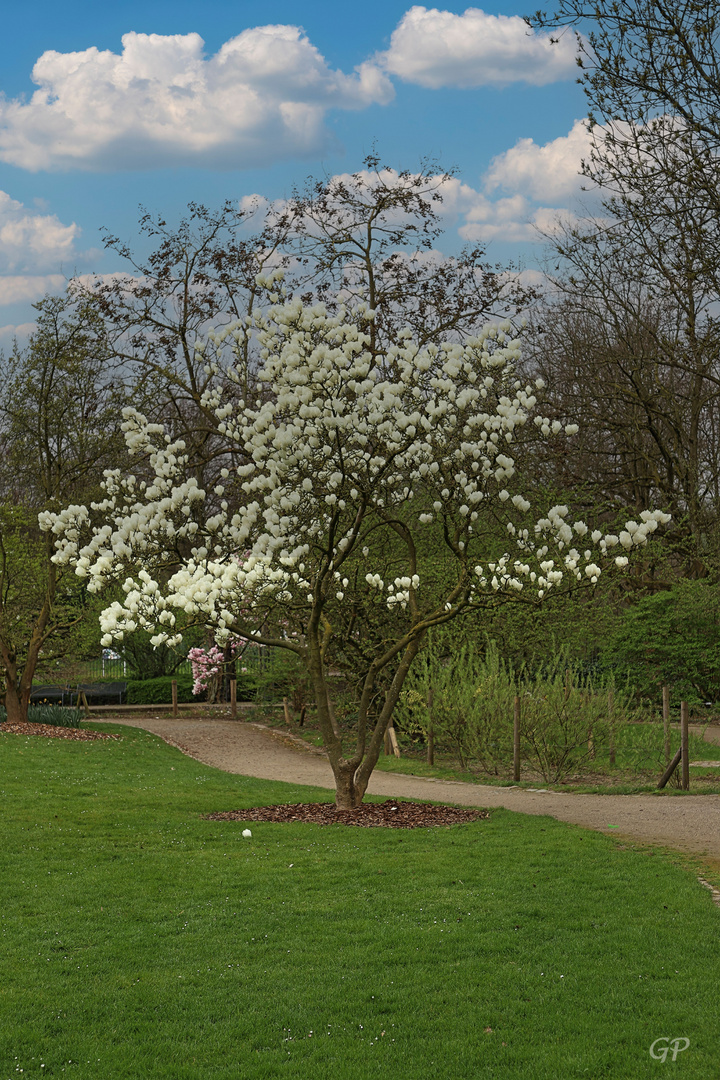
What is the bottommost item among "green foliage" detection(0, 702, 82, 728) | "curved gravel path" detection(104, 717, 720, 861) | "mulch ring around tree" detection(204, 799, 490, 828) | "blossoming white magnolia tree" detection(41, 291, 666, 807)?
"curved gravel path" detection(104, 717, 720, 861)

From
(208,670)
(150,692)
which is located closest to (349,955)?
(208,670)

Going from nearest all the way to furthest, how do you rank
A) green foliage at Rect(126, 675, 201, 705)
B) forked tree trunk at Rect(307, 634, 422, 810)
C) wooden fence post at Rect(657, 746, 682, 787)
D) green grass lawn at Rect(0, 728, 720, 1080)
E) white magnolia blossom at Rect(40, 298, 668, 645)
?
green grass lawn at Rect(0, 728, 720, 1080)
white magnolia blossom at Rect(40, 298, 668, 645)
forked tree trunk at Rect(307, 634, 422, 810)
wooden fence post at Rect(657, 746, 682, 787)
green foliage at Rect(126, 675, 201, 705)

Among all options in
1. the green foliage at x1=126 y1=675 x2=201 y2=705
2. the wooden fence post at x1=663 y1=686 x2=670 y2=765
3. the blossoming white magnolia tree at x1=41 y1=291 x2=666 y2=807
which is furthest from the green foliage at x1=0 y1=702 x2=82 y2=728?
the wooden fence post at x1=663 y1=686 x2=670 y2=765

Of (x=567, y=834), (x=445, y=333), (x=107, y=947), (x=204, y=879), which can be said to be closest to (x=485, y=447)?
(x=567, y=834)

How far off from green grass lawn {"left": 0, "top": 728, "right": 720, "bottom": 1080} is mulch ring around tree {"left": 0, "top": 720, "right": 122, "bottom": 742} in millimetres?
8924

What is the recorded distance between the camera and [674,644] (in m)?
20.2

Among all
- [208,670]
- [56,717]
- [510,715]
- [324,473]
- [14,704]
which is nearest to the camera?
[324,473]

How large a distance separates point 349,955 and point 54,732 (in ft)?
46.2

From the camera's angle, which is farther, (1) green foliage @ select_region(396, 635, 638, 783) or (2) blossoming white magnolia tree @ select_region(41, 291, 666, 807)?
(1) green foliage @ select_region(396, 635, 638, 783)

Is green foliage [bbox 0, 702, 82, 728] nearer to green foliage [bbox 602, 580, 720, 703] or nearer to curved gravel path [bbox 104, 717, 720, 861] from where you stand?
curved gravel path [bbox 104, 717, 720, 861]

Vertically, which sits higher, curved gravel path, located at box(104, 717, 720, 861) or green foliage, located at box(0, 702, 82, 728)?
green foliage, located at box(0, 702, 82, 728)

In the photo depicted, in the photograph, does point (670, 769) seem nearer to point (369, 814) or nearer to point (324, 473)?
point (369, 814)

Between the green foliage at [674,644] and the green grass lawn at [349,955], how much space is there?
11.7m

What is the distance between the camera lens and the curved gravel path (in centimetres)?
964
